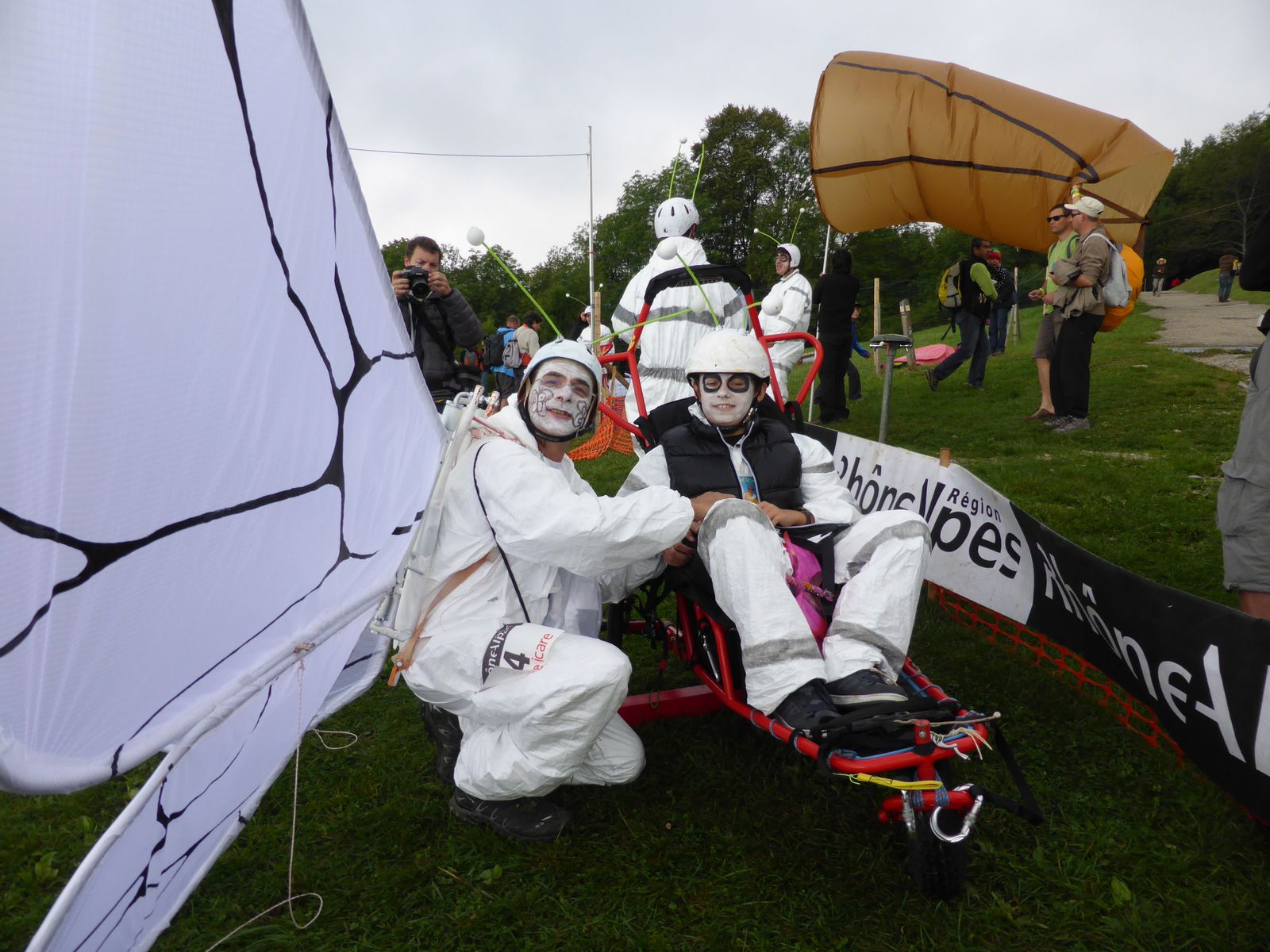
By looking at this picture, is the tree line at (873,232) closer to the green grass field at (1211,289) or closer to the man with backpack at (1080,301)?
the green grass field at (1211,289)

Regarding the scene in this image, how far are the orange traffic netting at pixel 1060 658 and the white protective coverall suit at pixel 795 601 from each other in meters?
0.94

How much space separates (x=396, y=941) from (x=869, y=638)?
1.65 meters

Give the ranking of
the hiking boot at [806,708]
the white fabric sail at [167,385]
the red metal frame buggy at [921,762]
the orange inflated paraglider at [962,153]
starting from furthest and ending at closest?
the orange inflated paraglider at [962,153], the hiking boot at [806,708], the red metal frame buggy at [921,762], the white fabric sail at [167,385]

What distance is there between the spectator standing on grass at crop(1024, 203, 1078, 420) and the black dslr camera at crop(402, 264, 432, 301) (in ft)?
13.5

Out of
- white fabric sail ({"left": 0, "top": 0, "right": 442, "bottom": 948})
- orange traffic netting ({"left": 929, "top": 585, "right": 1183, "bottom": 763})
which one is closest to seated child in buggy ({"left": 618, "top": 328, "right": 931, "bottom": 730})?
orange traffic netting ({"left": 929, "top": 585, "right": 1183, "bottom": 763})

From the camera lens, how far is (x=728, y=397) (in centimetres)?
304

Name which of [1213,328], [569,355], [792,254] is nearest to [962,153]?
[792,254]

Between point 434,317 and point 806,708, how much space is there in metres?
3.60

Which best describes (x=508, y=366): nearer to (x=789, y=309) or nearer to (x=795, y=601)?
(x=789, y=309)

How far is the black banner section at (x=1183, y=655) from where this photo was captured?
1.96m

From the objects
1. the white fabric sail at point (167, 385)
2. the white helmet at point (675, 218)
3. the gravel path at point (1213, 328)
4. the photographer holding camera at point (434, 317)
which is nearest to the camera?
the white fabric sail at point (167, 385)

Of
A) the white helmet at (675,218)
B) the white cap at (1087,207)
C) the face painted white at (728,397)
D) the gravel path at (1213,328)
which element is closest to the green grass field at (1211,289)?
the gravel path at (1213,328)

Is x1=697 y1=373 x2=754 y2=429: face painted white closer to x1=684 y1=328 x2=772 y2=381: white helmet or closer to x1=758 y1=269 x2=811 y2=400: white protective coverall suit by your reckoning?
x1=684 y1=328 x2=772 y2=381: white helmet

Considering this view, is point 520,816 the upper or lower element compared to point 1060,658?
lower
